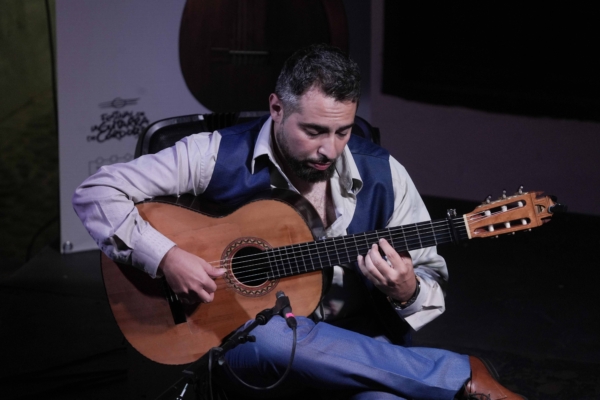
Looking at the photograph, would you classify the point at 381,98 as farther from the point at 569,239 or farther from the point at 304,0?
the point at 569,239

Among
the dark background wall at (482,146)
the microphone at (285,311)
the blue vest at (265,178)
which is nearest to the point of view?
the microphone at (285,311)

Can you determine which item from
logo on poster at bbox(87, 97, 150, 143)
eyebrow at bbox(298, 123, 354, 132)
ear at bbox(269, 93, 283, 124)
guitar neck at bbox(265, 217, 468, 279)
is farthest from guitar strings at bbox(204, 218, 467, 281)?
logo on poster at bbox(87, 97, 150, 143)

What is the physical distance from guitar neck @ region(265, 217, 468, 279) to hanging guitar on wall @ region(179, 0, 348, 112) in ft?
6.91

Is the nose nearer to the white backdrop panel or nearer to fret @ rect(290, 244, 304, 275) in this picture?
fret @ rect(290, 244, 304, 275)

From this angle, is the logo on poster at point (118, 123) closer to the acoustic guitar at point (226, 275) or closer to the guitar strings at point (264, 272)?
the acoustic guitar at point (226, 275)

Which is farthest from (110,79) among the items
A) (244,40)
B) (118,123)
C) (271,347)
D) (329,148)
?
(271,347)

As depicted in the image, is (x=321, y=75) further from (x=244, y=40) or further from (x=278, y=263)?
(x=244, y=40)

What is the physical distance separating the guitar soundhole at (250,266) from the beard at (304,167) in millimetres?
297

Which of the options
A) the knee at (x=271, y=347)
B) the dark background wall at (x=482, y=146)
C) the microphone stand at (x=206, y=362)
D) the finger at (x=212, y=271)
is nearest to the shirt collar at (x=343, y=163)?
the finger at (x=212, y=271)

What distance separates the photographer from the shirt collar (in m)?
2.51

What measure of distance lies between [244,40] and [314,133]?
2.01 m

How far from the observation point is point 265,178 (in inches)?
101

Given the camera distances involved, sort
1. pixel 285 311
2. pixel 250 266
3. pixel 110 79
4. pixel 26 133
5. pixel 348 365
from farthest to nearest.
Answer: pixel 26 133 → pixel 110 79 → pixel 250 266 → pixel 348 365 → pixel 285 311

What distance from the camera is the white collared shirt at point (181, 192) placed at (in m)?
2.38
